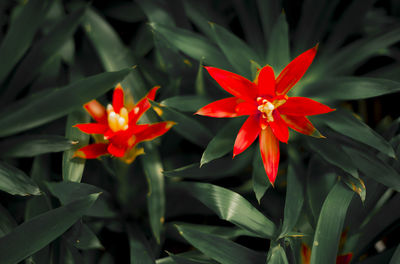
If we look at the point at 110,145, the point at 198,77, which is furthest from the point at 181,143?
the point at 110,145

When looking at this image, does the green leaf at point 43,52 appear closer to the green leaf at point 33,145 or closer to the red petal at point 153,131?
the green leaf at point 33,145

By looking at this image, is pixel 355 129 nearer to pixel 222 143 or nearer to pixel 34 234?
pixel 222 143

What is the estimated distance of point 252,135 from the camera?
902 mm

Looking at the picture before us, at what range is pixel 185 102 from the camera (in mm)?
1068

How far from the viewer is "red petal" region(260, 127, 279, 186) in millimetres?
889

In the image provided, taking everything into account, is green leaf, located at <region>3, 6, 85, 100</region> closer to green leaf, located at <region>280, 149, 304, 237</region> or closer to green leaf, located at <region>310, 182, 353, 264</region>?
green leaf, located at <region>280, 149, 304, 237</region>

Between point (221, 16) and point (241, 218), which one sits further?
point (221, 16)

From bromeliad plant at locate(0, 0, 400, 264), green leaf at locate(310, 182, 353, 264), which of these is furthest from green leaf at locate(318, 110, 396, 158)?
green leaf at locate(310, 182, 353, 264)

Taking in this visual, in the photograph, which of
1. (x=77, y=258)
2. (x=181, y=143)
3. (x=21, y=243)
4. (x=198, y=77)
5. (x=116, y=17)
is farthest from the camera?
(x=116, y=17)

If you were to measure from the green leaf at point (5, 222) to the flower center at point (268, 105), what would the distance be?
684 mm

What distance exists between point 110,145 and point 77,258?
0.30 m

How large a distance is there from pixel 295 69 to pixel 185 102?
31cm

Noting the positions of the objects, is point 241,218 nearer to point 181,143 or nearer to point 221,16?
point 181,143

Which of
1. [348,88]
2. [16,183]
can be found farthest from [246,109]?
[16,183]
